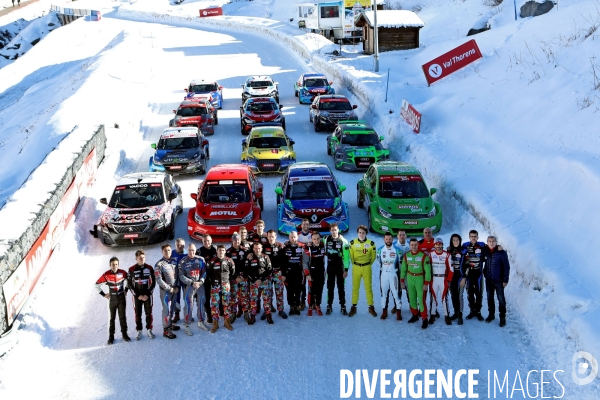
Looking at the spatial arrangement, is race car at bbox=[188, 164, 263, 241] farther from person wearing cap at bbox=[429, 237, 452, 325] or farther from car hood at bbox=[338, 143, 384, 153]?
person wearing cap at bbox=[429, 237, 452, 325]

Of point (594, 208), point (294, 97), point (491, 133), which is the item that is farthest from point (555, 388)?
point (294, 97)

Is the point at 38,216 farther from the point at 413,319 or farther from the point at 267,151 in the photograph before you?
the point at 267,151

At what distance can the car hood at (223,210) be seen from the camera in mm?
16016

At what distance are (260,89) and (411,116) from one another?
32.1ft

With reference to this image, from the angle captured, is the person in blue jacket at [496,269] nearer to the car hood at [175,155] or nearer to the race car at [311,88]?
the car hood at [175,155]

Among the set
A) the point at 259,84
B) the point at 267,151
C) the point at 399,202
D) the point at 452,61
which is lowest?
the point at 259,84

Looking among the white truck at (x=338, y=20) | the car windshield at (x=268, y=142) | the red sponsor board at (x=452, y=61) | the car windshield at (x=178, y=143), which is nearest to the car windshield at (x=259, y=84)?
the red sponsor board at (x=452, y=61)

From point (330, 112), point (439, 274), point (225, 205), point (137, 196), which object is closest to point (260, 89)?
point (330, 112)

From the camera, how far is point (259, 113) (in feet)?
88.0

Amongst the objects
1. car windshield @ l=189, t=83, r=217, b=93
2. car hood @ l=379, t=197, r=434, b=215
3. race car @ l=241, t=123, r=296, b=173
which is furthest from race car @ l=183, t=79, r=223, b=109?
car hood @ l=379, t=197, r=434, b=215

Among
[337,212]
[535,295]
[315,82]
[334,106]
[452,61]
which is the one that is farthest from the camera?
[315,82]

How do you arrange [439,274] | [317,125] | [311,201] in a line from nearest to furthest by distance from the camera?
[439,274] → [311,201] → [317,125]

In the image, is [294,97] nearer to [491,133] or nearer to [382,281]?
[491,133]

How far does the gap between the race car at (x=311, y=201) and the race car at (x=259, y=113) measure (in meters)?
9.12
